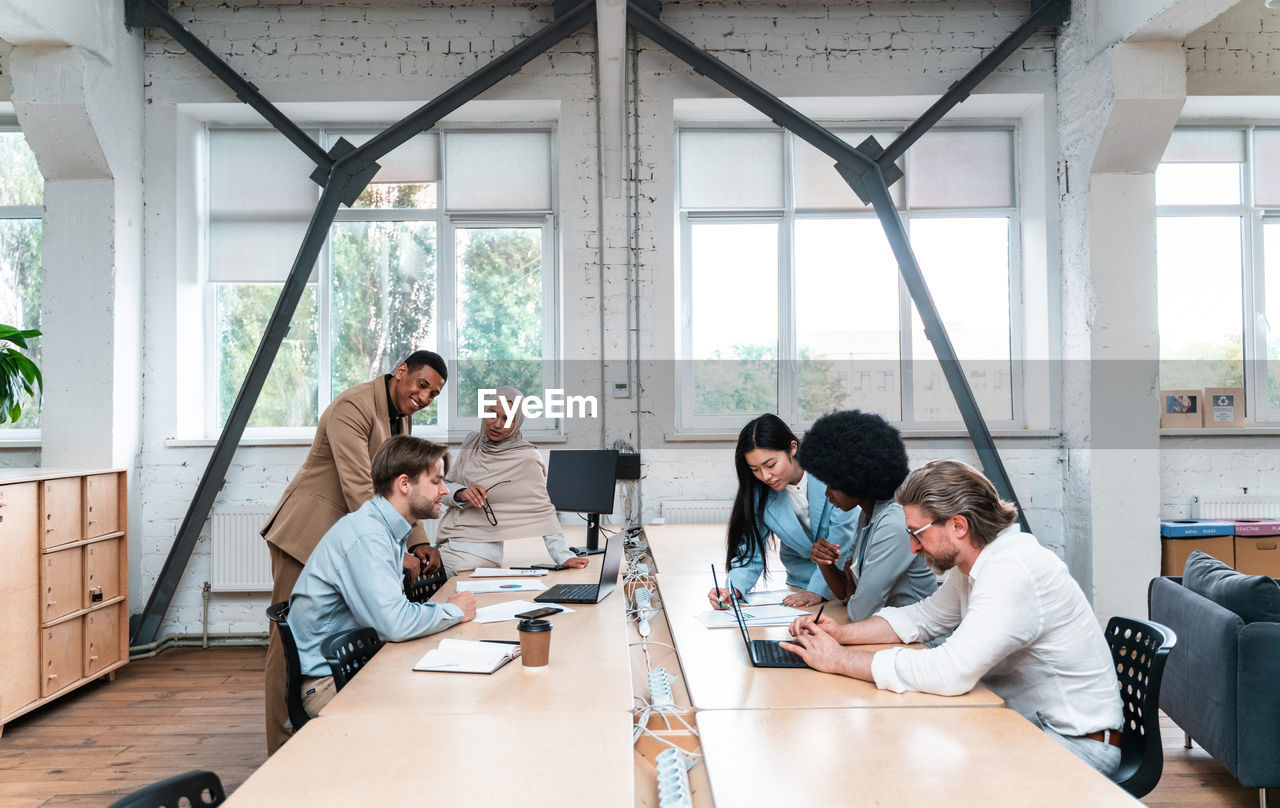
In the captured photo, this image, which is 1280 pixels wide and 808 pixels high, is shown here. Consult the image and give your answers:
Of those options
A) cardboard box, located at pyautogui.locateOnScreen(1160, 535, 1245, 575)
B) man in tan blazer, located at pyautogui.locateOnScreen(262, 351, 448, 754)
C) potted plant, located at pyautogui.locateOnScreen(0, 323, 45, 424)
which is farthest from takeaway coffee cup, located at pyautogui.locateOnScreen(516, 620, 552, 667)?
cardboard box, located at pyautogui.locateOnScreen(1160, 535, 1245, 575)

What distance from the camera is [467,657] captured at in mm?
2035

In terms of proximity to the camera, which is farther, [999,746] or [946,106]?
[946,106]

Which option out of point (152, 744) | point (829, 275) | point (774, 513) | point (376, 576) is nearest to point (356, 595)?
point (376, 576)

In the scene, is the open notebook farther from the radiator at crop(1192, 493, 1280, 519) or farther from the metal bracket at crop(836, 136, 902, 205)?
the radiator at crop(1192, 493, 1280, 519)

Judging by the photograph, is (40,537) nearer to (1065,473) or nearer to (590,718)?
(590,718)

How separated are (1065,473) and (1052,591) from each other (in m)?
3.76

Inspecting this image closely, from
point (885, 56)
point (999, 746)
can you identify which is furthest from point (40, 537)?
point (885, 56)

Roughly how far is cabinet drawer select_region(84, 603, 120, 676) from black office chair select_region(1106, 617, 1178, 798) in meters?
4.39

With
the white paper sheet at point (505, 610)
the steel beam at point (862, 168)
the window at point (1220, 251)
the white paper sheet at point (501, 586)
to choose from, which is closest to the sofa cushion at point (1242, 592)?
the steel beam at point (862, 168)

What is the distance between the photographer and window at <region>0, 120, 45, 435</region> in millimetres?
5285

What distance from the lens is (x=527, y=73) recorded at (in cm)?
515

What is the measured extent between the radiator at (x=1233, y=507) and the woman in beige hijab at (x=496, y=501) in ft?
→ 13.3

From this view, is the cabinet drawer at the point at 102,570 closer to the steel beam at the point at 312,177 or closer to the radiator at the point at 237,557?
the steel beam at the point at 312,177

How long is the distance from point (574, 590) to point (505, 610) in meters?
0.34
